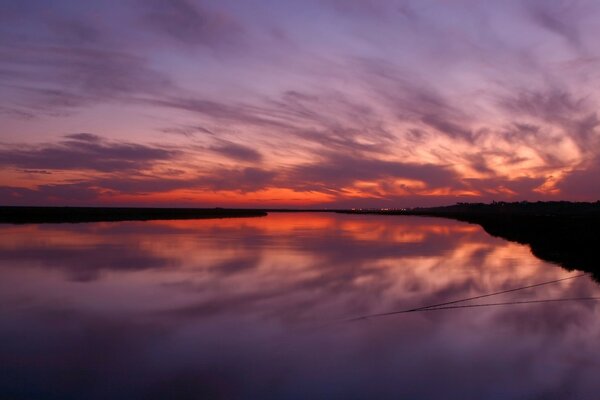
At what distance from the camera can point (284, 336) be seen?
12.5m

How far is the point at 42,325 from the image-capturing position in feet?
43.9

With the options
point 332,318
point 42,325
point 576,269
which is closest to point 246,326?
point 332,318

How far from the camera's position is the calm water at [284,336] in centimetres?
927

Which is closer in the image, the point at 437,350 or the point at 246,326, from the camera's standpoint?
the point at 437,350

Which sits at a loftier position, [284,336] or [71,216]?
[71,216]

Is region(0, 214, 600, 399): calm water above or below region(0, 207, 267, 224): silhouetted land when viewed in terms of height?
below

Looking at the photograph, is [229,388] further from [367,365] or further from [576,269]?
[576,269]

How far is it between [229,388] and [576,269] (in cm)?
2170

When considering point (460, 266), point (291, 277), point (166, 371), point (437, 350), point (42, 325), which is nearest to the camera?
point (166, 371)

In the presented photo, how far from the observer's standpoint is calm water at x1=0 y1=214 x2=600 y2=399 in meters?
9.27

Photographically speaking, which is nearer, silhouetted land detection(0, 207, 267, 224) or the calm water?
the calm water

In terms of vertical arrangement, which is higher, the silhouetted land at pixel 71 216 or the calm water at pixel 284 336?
the silhouetted land at pixel 71 216

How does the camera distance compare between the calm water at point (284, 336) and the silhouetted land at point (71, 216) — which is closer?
the calm water at point (284, 336)

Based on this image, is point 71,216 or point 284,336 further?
point 71,216
